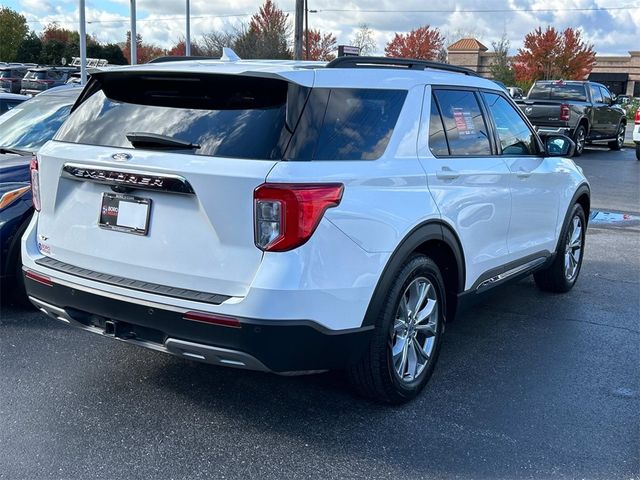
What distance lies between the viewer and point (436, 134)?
4.04m

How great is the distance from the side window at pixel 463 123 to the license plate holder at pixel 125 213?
1.87 metres

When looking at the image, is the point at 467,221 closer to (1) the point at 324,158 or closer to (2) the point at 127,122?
(1) the point at 324,158

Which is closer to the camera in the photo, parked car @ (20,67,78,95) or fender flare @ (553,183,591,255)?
fender flare @ (553,183,591,255)

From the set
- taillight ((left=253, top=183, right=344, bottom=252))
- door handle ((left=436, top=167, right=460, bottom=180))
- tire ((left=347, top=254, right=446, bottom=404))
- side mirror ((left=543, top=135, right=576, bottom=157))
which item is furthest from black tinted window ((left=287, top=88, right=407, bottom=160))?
side mirror ((left=543, top=135, right=576, bottom=157))

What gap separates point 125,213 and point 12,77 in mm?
37629

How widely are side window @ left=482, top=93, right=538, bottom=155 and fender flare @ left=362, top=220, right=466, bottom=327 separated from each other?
1.14 metres

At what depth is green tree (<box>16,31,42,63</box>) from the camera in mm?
66438

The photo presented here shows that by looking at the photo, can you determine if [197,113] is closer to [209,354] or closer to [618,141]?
[209,354]

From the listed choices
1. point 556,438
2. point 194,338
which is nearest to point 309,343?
point 194,338

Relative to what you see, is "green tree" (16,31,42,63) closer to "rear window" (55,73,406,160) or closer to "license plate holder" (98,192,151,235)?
"rear window" (55,73,406,160)

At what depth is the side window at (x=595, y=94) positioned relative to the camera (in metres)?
19.7

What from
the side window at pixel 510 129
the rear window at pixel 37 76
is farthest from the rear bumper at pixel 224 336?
the rear window at pixel 37 76

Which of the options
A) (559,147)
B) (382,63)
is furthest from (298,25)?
(382,63)

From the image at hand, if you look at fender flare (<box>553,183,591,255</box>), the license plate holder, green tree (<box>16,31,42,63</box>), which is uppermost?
green tree (<box>16,31,42,63</box>)
